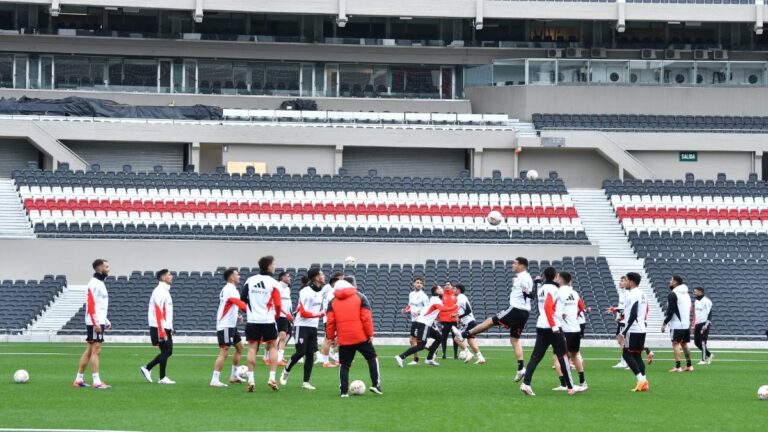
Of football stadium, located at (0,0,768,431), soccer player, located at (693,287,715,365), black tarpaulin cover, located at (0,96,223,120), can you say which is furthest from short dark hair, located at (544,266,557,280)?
black tarpaulin cover, located at (0,96,223,120)

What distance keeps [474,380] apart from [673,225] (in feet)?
90.6

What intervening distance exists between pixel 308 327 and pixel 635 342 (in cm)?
530

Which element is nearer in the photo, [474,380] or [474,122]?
[474,380]

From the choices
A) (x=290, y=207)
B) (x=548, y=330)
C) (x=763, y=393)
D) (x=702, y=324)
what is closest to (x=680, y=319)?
(x=702, y=324)

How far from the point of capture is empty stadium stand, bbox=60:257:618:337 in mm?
41062

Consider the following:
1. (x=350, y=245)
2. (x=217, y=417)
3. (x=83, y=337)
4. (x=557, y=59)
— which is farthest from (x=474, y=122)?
(x=217, y=417)

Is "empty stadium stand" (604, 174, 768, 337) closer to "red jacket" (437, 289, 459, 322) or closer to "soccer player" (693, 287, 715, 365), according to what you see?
"soccer player" (693, 287, 715, 365)

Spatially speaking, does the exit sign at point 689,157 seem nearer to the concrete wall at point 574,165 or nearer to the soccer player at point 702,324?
the concrete wall at point 574,165

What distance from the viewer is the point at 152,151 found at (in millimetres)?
54469

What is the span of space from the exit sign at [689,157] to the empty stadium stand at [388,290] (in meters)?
11.3

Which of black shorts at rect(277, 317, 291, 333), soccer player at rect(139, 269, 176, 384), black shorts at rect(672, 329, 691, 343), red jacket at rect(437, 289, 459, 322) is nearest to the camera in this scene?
soccer player at rect(139, 269, 176, 384)

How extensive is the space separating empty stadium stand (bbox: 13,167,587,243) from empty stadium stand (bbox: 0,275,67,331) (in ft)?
8.24

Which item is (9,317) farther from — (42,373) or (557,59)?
(557,59)

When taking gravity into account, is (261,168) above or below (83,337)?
above
